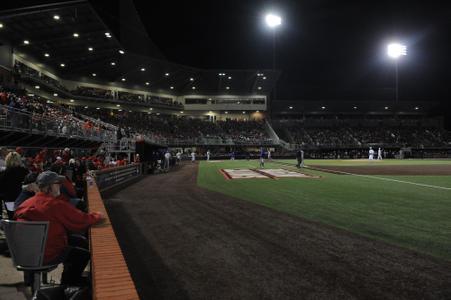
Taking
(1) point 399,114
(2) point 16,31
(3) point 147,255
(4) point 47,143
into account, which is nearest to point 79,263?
(3) point 147,255

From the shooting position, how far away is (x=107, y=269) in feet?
12.8

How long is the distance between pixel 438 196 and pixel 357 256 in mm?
9435

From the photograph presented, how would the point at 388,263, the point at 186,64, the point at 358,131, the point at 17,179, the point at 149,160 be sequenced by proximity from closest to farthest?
1. the point at 388,263
2. the point at 17,179
3. the point at 149,160
4. the point at 186,64
5. the point at 358,131

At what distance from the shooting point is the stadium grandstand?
15.3 ft

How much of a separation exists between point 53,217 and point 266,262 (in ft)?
10.8

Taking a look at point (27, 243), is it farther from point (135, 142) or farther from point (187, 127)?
point (187, 127)

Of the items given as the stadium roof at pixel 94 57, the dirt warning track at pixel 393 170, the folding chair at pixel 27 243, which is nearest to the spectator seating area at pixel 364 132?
the stadium roof at pixel 94 57

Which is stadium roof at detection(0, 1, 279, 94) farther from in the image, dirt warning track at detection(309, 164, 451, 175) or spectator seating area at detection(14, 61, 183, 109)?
dirt warning track at detection(309, 164, 451, 175)

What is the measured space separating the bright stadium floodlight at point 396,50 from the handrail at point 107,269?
1941 inches

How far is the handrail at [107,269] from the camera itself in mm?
3256

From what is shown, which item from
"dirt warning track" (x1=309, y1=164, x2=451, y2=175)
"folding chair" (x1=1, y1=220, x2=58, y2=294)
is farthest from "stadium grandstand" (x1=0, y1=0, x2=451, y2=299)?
"dirt warning track" (x1=309, y1=164, x2=451, y2=175)

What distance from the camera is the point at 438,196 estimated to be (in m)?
13.6

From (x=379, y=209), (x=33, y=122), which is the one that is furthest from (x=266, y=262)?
(x=33, y=122)

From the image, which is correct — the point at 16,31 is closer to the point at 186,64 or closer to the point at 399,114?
the point at 186,64
